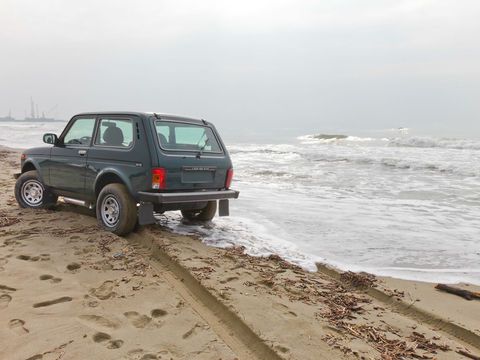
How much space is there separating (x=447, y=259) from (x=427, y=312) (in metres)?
2.27

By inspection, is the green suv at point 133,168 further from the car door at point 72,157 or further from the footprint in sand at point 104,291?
the footprint in sand at point 104,291

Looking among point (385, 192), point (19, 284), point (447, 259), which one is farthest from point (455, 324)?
point (385, 192)

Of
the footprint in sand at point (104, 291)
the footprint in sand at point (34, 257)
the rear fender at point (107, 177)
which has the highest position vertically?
the rear fender at point (107, 177)

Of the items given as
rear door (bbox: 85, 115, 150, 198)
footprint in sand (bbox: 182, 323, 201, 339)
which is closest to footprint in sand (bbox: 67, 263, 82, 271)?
rear door (bbox: 85, 115, 150, 198)

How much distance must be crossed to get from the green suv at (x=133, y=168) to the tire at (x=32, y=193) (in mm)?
17

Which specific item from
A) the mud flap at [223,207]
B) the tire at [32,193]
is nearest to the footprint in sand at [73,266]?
the mud flap at [223,207]

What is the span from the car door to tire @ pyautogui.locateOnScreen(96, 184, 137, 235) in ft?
2.18

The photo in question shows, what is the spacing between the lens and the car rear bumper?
5457 millimetres

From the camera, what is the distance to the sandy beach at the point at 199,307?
299cm

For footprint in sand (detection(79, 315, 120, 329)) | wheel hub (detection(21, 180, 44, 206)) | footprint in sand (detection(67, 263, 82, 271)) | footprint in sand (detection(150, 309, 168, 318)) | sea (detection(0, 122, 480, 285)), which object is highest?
wheel hub (detection(21, 180, 44, 206))

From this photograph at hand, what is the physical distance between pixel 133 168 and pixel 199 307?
2602 mm

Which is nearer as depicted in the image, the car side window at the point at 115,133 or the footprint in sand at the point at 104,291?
the footprint in sand at the point at 104,291

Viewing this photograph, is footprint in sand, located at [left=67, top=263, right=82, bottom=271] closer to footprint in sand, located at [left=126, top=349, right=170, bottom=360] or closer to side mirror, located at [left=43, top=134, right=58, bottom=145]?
footprint in sand, located at [left=126, top=349, right=170, bottom=360]

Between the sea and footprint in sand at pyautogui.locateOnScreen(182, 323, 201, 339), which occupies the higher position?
footprint in sand at pyautogui.locateOnScreen(182, 323, 201, 339)
